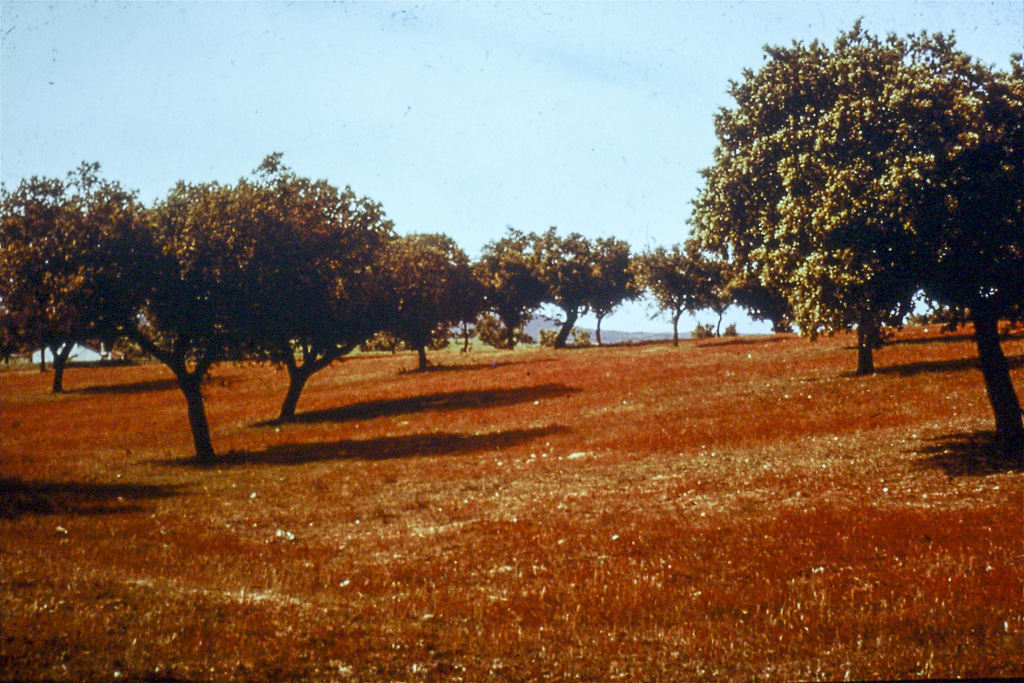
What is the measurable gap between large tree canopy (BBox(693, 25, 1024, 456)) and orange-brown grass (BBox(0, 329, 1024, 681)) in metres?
4.52

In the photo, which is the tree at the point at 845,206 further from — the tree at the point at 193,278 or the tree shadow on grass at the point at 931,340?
the tree shadow on grass at the point at 931,340

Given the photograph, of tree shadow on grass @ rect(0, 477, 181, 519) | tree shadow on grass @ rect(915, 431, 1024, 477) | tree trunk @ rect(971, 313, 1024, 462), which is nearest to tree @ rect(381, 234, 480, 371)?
tree shadow on grass @ rect(0, 477, 181, 519)

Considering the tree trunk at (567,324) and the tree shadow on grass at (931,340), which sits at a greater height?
the tree trunk at (567,324)

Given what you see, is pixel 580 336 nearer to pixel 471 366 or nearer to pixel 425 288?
pixel 471 366

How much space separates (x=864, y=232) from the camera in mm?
21062

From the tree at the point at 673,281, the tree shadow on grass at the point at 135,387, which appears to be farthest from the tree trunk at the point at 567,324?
the tree shadow on grass at the point at 135,387

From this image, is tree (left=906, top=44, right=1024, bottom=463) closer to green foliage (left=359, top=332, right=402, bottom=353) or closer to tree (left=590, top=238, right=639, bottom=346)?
green foliage (left=359, top=332, right=402, bottom=353)

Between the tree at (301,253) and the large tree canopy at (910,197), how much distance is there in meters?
21.5

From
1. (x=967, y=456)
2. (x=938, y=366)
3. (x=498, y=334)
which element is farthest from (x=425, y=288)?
(x=498, y=334)

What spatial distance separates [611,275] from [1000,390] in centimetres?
10152

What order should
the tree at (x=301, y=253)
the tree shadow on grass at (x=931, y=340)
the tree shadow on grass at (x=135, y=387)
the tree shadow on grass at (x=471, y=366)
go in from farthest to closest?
the tree shadow on grass at (x=471, y=366), the tree shadow on grass at (x=135, y=387), the tree shadow on grass at (x=931, y=340), the tree at (x=301, y=253)

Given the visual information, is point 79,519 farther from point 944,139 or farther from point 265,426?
point 265,426

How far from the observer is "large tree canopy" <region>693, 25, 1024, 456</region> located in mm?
20219

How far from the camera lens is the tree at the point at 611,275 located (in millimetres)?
123312
